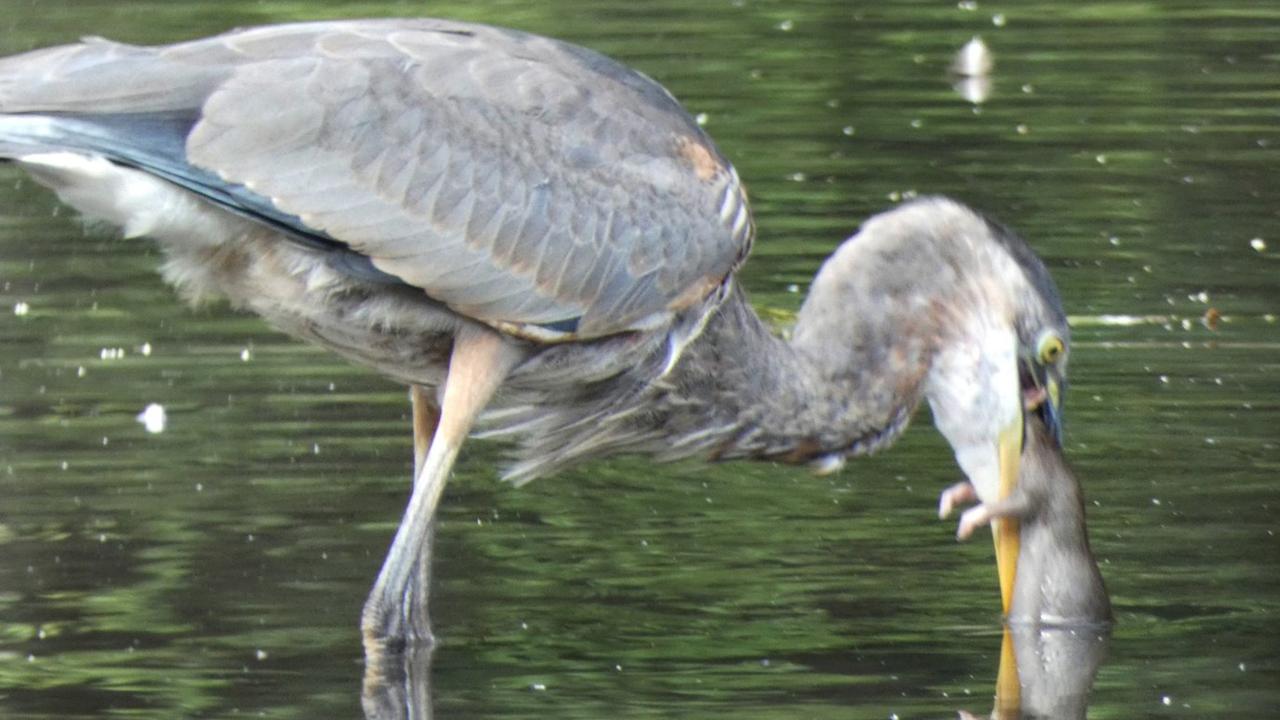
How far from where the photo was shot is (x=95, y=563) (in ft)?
29.0

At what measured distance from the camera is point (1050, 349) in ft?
27.9

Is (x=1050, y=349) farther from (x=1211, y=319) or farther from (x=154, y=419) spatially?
(x=154, y=419)

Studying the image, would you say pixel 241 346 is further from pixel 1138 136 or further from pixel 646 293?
pixel 1138 136

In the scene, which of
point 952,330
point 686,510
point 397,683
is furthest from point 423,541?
point 952,330

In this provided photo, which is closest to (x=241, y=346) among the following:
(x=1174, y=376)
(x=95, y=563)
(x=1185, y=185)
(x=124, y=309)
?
(x=124, y=309)

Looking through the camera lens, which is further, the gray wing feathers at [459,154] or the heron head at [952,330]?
the heron head at [952,330]

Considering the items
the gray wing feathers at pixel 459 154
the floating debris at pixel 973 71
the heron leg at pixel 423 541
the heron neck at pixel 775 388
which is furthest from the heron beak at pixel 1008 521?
the floating debris at pixel 973 71

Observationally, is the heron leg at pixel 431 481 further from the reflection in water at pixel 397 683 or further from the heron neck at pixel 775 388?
the heron neck at pixel 775 388

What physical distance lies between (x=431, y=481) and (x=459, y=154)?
36.1 inches

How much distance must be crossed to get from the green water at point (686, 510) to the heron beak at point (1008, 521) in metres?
0.13

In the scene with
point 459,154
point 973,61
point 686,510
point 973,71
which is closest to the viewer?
point 459,154

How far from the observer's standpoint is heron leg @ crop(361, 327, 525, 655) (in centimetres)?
801

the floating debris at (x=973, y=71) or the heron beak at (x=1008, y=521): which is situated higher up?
the heron beak at (x=1008, y=521)

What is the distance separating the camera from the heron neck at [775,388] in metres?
8.52
